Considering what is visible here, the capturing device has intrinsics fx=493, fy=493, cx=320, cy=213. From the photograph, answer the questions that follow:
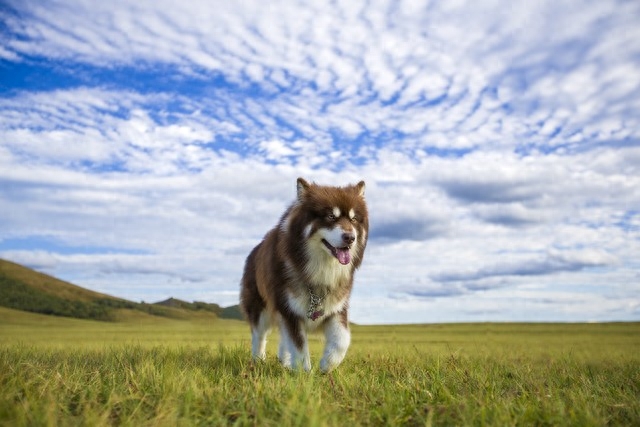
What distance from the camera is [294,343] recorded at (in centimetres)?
683

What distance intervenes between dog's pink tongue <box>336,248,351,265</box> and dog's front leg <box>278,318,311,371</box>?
121 centimetres

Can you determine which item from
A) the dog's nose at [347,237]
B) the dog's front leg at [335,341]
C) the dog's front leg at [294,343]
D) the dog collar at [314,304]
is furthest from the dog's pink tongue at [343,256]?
the dog's front leg at [294,343]

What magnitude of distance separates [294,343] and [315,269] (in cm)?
108

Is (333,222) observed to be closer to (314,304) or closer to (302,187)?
(302,187)

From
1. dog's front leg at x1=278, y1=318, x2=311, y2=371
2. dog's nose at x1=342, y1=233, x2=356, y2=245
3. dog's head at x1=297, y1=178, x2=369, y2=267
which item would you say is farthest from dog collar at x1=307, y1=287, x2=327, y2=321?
dog's nose at x1=342, y1=233, x2=356, y2=245

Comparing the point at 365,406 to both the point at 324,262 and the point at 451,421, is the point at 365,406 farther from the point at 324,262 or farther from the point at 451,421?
the point at 324,262

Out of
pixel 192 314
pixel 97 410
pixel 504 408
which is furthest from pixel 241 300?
pixel 192 314

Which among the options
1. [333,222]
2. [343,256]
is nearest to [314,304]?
[343,256]

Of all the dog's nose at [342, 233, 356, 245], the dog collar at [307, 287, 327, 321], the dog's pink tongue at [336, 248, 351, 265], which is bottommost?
the dog collar at [307, 287, 327, 321]

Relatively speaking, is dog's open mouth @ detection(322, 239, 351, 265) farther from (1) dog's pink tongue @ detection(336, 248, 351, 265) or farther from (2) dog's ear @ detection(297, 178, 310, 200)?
(2) dog's ear @ detection(297, 178, 310, 200)

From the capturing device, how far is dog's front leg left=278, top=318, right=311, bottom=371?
667 cm

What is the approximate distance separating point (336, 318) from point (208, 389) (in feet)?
8.63

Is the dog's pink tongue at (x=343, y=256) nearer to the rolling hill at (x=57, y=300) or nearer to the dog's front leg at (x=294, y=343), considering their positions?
the dog's front leg at (x=294, y=343)

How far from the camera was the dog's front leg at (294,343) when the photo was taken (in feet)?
21.9
